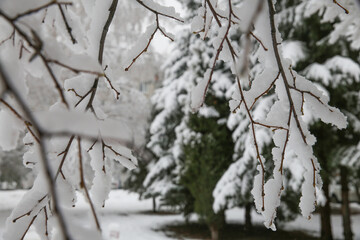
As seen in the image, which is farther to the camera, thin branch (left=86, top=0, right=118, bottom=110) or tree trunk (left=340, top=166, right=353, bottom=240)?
tree trunk (left=340, top=166, right=353, bottom=240)

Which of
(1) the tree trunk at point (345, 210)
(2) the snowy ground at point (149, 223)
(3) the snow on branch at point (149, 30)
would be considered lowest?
(2) the snowy ground at point (149, 223)

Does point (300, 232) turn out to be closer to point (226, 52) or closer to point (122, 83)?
point (122, 83)

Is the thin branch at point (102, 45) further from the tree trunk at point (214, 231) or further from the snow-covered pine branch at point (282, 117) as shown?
the tree trunk at point (214, 231)

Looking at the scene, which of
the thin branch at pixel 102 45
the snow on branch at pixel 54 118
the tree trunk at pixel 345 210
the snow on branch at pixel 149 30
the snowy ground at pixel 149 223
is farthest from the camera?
the snowy ground at pixel 149 223

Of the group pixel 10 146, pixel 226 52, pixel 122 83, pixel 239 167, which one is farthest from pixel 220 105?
pixel 10 146

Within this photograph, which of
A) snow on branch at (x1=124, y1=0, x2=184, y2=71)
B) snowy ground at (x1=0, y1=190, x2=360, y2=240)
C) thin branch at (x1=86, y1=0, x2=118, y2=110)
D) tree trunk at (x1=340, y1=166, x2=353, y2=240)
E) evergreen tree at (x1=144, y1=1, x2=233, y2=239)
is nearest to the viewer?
thin branch at (x1=86, y1=0, x2=118, y2=110)

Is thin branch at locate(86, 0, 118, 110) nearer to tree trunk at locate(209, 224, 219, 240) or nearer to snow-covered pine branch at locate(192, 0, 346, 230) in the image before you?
snow-covered pine branch at locate(192, 0, 346, 230)

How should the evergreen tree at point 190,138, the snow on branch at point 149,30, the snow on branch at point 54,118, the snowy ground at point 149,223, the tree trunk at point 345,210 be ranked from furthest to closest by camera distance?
the snowy ground at point 149,223
the evergreen tree at point 190,138
the tree trunk at point 345,210
the snow on branch at point 149,30
the snow on branch at point 54,118

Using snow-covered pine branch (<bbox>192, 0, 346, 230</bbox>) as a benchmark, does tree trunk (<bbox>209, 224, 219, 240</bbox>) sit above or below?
below

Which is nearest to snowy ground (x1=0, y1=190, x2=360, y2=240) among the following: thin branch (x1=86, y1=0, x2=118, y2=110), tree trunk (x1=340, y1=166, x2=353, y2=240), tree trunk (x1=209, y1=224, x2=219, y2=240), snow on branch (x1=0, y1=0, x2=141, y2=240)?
tree trunk (x1=209, y1=224, x2=219, y2=240)

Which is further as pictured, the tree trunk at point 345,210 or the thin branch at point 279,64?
the tree trunk at point 345,210

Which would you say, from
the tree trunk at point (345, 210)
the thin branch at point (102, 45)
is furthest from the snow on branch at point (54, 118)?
the tree trunk at point (345, 210)

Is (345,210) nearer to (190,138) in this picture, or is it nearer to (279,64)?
(190,138)

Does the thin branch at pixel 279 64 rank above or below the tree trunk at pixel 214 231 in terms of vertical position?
above
